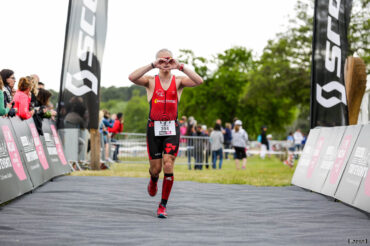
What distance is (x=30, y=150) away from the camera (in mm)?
9359

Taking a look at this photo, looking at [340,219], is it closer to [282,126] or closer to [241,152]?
[241,152]

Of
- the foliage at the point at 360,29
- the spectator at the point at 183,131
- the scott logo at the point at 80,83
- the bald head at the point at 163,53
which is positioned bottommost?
the spectator at the point at 183,131

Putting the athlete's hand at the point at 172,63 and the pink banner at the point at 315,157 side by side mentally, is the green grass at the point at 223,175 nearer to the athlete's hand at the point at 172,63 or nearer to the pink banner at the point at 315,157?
the pink banner at the point at 315,157

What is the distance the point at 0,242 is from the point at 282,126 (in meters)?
49.5

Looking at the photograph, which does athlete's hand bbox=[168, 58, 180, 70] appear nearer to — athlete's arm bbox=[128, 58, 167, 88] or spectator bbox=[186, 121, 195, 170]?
athlete's arm bbox=[128, 58, 167, 88]

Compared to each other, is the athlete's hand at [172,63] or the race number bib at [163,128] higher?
the athlete's hand at [172,63]

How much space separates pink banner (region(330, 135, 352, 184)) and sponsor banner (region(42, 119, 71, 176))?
20.0 feet

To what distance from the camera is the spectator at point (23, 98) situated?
29.6ft

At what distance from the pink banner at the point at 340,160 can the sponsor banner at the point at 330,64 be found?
2.77 metres

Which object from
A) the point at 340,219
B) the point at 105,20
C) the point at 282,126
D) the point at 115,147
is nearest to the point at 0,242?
the point at 340,219

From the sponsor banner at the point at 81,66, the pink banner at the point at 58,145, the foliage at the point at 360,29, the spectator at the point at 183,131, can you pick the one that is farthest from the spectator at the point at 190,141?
the foliage at the point at 360,29

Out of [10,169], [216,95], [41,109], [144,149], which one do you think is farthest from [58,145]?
[216,95]

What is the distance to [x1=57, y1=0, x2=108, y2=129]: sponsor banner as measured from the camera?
13703 millimetres

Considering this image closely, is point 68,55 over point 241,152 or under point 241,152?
over
